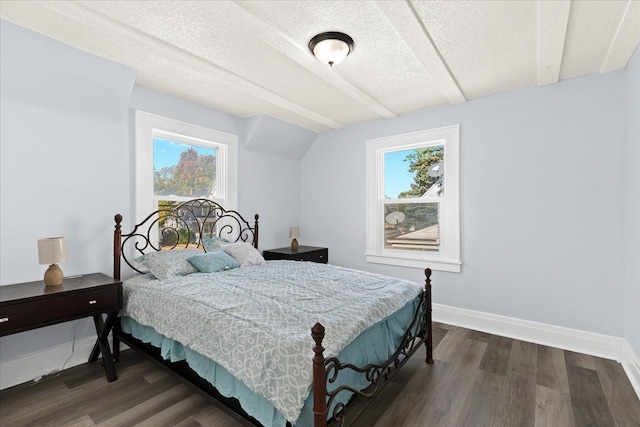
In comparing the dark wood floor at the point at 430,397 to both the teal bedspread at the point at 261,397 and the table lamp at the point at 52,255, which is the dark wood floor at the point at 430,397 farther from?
the table lamp at the point at 52,255

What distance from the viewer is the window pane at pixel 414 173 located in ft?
12.1

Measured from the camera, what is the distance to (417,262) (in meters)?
3.71

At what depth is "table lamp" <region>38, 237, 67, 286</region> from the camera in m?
2.14

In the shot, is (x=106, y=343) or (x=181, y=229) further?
(x=181, y=229)

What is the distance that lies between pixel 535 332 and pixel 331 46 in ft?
10.5

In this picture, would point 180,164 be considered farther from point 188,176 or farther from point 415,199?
point 415,199

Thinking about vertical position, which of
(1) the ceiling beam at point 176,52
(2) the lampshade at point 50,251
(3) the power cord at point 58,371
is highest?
(1) the ceiling beam at point 176,52

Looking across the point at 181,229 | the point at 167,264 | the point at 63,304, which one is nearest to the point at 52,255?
the point at 63,304

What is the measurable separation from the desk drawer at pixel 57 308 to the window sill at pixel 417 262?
2882mm

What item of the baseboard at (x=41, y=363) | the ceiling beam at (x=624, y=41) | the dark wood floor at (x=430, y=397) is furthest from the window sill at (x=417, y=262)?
the baseboard at (x=41, y=363)

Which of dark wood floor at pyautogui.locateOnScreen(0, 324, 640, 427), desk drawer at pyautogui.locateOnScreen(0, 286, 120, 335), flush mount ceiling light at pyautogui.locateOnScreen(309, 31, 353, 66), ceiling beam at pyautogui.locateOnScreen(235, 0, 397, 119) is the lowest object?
dark wood floor at pyautogui.locateOnScreen(0, 324, 640, 427)

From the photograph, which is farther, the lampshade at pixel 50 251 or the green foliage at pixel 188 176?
the green foliage at pixel 188 176

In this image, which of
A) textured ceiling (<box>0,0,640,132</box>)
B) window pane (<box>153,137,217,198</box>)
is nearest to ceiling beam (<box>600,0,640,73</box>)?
textured ceiling (<box>0,0,640,132</box>)

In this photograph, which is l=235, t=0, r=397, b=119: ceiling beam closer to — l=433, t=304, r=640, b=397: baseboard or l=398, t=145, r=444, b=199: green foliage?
l=398, t=145, r=444, b=199: green foliage
